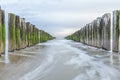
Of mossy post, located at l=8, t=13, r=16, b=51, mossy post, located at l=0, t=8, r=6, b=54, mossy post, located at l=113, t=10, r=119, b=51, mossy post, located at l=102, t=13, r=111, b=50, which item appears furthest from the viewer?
mossy post, located at l=102, t=13, r=111, b=50

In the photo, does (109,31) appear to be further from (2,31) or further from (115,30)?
(2,31)

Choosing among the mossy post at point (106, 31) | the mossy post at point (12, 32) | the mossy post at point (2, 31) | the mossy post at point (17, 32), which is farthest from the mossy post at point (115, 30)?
the mossy post at point (2, 31)

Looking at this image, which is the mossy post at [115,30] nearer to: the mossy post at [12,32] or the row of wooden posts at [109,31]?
the row of wooden posts at [109,31]

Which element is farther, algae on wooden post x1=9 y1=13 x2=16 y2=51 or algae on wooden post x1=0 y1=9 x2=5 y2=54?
algae on wooden post x1=9 y1=13 x2=16 y2=51

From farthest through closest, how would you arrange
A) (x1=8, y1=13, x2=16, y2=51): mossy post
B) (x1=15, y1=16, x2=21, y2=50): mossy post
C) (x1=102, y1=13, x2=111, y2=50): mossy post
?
(x1=102, y1=13, x2=111, y2=50): mossy post
(x1=15, y1=16, x2=21, y2=50): mossy post
(x1=8, y1=13, x2=16, y2=51): mossy post

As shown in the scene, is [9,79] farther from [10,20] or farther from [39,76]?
[10,20]

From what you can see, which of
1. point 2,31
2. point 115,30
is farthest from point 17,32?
point 115,30

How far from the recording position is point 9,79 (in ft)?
24.8

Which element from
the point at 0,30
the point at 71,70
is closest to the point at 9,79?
the point at 71,70

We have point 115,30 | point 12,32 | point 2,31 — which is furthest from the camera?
point 12,32

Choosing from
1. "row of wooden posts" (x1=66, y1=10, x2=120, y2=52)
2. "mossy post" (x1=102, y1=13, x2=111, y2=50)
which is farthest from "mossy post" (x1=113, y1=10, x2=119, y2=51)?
"mossy post" (x1=102, y1=13, x2=111, y2=50)

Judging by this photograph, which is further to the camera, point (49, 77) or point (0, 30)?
point (0, 30)

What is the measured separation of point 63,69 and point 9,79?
86.1 inches

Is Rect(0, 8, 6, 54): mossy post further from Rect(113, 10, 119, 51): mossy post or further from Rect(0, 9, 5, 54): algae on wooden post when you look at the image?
Rect(113, 10, 119, 51): mossy post
